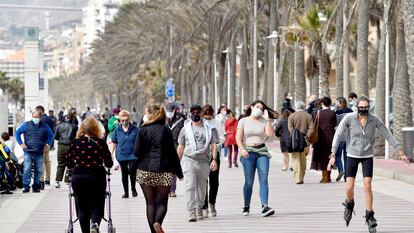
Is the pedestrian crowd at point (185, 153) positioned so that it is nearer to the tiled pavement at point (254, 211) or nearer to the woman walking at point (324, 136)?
the woman walking at point (324, 136)

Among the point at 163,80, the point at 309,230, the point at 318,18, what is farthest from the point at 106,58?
the point at 309,230

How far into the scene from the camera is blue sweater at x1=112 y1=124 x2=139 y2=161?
2072 centimetres

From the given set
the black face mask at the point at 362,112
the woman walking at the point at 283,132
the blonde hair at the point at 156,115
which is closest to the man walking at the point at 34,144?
the woman walking at the point at 283,132

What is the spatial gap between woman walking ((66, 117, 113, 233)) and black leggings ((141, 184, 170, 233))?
63 cm

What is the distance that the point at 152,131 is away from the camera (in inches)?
560

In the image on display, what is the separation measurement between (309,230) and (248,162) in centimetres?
237

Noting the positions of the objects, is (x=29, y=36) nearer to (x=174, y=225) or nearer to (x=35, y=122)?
(x=35, y=122)

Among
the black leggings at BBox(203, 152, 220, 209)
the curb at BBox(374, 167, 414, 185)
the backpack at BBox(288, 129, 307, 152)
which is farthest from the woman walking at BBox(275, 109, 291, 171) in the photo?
the black leggings at BBox(203, 152, 220, 209)

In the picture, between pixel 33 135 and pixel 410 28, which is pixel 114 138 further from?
pixel 410 28

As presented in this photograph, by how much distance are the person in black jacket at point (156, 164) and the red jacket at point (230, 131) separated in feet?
57.7

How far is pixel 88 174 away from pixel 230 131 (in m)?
18.7

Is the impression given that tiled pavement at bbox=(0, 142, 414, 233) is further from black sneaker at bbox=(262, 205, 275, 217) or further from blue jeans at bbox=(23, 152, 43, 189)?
blue jeans at bbox=(23, 152, 43, 189)

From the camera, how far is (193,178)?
16547mm

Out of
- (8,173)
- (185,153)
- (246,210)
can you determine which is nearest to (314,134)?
(8,173)
